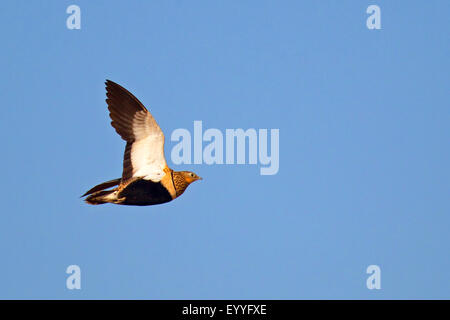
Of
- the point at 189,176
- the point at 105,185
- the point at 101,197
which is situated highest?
the point at 189,176

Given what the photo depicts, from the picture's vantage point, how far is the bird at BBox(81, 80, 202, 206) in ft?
48.0

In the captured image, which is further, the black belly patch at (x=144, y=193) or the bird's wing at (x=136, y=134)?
the bird's wing at (x=136, y=134)

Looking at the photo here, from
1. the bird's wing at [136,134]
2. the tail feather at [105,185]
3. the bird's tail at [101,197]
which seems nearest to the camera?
the bird's tail at [101,197]

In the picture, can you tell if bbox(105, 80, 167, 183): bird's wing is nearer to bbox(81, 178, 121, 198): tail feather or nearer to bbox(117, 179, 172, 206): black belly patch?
bbox(117, 179, 172, 206): black belly patch

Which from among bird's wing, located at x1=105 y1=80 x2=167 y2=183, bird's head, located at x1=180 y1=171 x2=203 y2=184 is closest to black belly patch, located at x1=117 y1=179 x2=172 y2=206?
bird's wing, located at x1=105 y1=80 x2=167 y2=183

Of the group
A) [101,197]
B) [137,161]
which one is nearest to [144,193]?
[137,161]

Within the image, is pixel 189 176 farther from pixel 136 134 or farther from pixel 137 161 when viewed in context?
pixel 136 134

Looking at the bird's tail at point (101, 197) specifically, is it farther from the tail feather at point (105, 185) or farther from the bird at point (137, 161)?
the tail feather at point (105, 185)

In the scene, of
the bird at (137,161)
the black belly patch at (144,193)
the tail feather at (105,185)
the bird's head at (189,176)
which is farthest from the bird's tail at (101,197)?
the bird's head at (189,176)

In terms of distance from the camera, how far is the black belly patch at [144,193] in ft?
47.9

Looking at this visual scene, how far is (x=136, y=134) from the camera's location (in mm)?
14844

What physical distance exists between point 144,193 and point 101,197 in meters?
0.92
